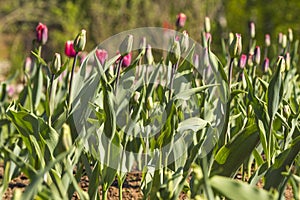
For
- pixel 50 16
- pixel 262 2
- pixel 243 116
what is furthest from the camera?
pixel 50 16

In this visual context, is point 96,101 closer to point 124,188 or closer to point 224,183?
point 124,188

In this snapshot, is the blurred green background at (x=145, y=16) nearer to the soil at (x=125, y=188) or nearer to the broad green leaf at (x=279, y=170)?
the soil at (x=125, y=188)

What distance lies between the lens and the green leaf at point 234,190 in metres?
0.97

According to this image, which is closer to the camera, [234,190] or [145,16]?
[234,190]

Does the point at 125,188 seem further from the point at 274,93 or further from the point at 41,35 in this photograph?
the point at 274,93

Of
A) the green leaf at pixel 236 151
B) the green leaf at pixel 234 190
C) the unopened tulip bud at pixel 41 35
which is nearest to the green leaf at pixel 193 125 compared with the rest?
the green leaf at pixel 236 151

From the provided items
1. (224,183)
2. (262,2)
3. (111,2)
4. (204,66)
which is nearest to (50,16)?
(111,2)

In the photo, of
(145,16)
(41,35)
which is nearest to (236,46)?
(41,35)

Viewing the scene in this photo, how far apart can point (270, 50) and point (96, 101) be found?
3.28 metres

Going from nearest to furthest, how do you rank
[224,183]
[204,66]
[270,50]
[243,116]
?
1. [224,183]
2. [243,116]
3. [204,66]
4. [270,50]

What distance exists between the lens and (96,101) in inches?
68.7

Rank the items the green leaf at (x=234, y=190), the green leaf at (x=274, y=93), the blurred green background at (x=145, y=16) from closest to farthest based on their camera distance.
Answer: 1. the green leaf at (x=234, y=190)
2. the green leaf at (x=274, y=93)
3. the blurred green background at (x=145, y=16)

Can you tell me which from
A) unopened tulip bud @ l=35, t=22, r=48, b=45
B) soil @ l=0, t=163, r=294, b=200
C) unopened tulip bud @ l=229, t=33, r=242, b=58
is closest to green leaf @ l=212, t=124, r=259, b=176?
unopened tulip bud @ l=229, t=33, r=242, b=58

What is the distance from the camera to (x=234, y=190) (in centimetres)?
98
